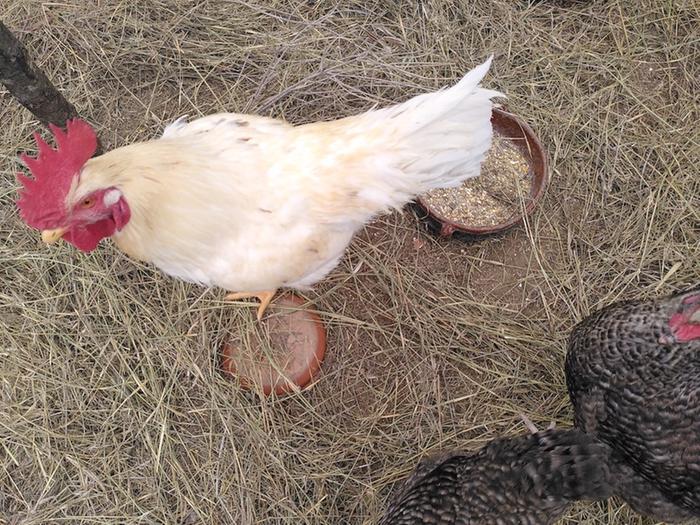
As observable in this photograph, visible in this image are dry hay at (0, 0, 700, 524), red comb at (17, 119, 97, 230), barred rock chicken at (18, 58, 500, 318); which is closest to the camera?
red comb at (17, 119, 97, 230)

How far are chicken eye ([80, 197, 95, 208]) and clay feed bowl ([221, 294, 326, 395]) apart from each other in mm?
1024

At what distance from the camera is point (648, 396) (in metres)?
1.69

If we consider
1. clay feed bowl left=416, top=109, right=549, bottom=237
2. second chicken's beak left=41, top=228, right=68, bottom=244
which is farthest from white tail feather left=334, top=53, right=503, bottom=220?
second chicken's beak left=41, top=228, right=68, bottom=244

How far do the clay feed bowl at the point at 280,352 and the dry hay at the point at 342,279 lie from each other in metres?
0.08

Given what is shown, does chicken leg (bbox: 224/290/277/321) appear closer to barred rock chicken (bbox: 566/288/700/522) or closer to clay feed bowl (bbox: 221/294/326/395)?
clay feed bowl (bbox: 221/294/326/395)

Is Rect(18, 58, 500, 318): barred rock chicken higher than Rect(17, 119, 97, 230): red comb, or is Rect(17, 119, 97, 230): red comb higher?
Rect(17, 119, 97, 230): red comb

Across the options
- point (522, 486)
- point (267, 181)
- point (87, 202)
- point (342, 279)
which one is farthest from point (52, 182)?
point (522, 486)

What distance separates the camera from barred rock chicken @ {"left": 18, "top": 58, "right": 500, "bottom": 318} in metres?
1.47

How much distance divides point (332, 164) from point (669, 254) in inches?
70.9

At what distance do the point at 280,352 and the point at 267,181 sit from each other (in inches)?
36.4

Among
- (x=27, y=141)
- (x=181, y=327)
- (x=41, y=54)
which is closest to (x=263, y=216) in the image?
(x=181, y=327)

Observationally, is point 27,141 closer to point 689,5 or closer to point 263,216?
point 263,216

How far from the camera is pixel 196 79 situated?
2.57 metres

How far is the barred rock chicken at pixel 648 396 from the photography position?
5.31ft
